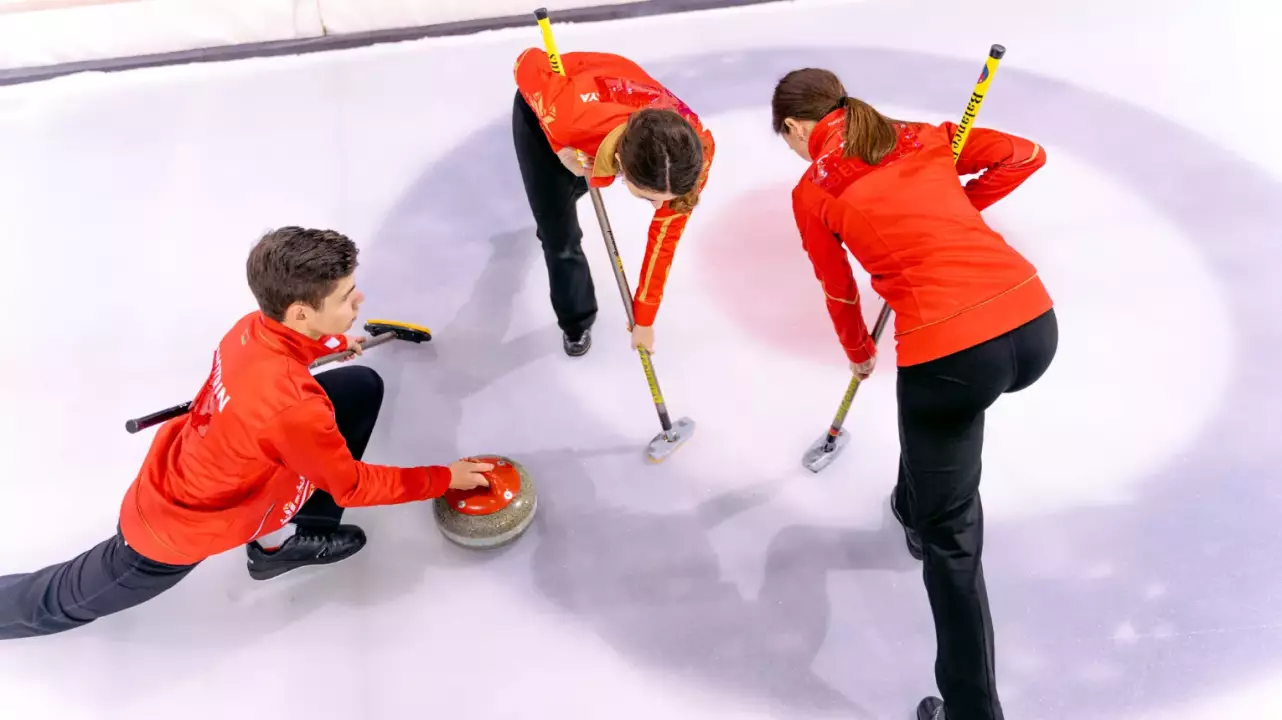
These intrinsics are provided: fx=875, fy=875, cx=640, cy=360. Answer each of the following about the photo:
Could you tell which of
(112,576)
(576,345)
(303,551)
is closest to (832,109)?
(576,345)

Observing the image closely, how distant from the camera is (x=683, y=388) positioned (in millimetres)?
2461

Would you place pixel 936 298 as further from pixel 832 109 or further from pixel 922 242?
pixel 832 109

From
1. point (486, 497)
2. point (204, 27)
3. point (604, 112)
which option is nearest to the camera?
point (604, 112)

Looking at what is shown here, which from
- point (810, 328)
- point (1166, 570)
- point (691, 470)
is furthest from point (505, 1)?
point (1166, 570)

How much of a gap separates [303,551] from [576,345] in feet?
2.96

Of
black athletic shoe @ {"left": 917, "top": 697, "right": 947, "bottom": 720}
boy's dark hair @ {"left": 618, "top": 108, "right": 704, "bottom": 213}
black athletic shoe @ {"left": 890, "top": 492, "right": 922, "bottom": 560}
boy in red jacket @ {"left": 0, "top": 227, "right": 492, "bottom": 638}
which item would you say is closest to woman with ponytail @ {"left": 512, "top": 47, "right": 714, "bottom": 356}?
boy's dark hair @ {"left": 618, "top": 108, "right": 704, "bottom": 213}

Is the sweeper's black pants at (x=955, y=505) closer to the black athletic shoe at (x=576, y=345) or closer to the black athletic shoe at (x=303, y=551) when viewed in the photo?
the black athletic shoe at (x=576, y=345)

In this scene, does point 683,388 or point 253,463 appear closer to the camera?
point 253,463

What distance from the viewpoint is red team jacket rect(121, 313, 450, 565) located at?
63.6 inches

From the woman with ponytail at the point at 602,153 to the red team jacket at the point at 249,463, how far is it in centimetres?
64

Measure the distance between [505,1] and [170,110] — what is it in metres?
1.30

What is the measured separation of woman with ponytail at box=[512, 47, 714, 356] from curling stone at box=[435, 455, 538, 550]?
45 centimetres

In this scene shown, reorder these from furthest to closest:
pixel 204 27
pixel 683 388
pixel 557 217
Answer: pixel 204 27 → pixel 683 388 → pixel 557 217

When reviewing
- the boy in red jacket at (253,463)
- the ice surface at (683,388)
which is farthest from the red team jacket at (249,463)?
the ice surface at (683,388)
